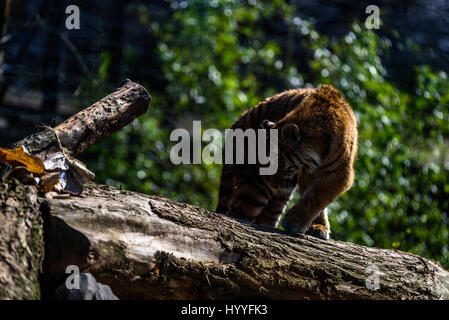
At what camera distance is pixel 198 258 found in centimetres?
228

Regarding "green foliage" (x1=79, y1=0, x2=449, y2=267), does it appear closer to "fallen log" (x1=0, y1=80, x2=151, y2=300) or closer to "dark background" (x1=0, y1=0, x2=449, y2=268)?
"dark background" (x1=0, y1=0, x2=449, y2=268)

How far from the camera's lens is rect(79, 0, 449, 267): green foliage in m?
5.54

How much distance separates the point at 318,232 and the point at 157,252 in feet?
4.96

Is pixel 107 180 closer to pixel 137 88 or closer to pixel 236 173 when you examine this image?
pixel 236 173

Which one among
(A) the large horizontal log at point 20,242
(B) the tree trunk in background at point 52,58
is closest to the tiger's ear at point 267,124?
(A) the large horizontal log at point 20,242

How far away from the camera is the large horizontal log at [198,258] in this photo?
2.00 meters

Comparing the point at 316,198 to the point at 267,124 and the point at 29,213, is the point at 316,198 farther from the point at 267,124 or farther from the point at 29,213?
the point at 29,213

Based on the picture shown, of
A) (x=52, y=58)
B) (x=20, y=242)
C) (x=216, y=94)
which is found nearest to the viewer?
(x=20, y=242)

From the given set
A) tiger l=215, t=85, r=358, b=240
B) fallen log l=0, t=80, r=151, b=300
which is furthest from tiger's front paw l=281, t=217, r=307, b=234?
fallen log l=0, t=80, r=151, b=300

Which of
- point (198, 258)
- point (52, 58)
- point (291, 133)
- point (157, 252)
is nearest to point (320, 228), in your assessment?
point (291, 133)

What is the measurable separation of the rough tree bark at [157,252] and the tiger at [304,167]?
1.85 feet

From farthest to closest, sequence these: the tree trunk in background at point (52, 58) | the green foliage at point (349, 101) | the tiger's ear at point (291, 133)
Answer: the tree trunk in background at point (52, 58) < the green foliage at point (349, 101) < the tiger's ear at point (291, 133)

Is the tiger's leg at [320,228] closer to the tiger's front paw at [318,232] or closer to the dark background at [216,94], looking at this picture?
the tiger's front paw at [318,232]
